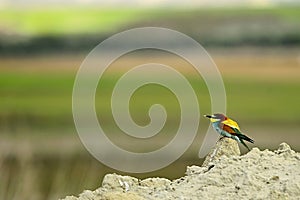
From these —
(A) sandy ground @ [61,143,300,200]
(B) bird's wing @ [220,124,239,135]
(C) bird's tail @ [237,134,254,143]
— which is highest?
(B) bird's wing @ [220,124,239,135]

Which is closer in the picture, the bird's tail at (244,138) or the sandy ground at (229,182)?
the sandy ground at (229,182)

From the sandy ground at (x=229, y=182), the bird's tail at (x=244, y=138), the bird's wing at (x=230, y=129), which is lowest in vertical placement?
the sandy ground at (x=229, y=182)

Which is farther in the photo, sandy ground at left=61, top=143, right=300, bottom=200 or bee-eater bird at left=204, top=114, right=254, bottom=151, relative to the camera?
bee-eater bird at left=204, top=114, right=254, bottom=151

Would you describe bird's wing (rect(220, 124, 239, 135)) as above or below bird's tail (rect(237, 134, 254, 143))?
above

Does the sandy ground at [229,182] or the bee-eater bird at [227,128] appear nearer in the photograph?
the sandy ground at [229,182]

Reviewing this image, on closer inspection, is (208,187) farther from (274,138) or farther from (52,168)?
(274,138)

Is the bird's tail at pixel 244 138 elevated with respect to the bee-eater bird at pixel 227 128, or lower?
lower

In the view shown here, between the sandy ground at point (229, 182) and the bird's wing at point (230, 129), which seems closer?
the sandy ground at point (229, 182)

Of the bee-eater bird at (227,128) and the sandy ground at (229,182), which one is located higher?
the bee-eater bird at (227,128)

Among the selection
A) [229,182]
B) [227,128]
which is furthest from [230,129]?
[229,182]

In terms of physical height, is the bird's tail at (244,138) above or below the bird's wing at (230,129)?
below

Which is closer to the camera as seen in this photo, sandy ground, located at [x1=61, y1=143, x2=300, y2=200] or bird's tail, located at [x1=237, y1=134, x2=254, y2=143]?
sandy ground, located at [x1=61, y1=143, x2=300, y2=200]
